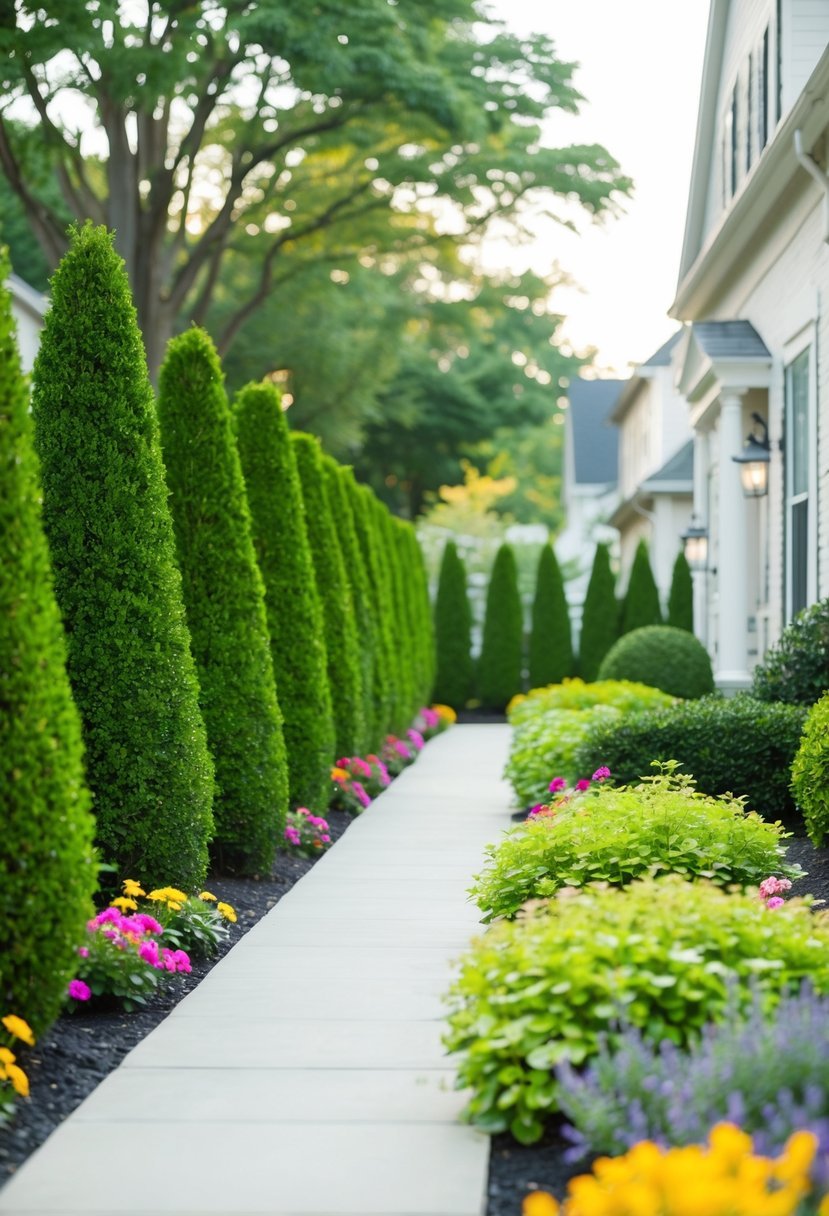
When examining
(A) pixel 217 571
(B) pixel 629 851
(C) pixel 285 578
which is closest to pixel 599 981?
(B) pixel 629 851

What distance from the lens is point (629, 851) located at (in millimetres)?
5930

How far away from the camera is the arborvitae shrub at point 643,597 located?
24.5 meters

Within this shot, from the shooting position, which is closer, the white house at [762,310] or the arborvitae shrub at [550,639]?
the white house at [762,310]

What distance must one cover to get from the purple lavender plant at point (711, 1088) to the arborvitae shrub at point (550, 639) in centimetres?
2230

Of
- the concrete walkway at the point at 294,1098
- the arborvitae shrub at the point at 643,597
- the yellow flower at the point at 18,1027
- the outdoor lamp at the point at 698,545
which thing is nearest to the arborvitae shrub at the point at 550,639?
the arborvitae shrub at the point at 643,597

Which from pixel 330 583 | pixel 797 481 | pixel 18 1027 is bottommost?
pixel 18 1027

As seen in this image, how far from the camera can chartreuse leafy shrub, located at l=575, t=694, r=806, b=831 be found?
8797 millimetres

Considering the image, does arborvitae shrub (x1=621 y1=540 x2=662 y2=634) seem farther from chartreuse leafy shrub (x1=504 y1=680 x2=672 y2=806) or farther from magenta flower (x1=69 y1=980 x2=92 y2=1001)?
magenta flower (x1=69 y1=980 x2=92 y2=1001)

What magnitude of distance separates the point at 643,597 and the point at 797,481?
11.8 m

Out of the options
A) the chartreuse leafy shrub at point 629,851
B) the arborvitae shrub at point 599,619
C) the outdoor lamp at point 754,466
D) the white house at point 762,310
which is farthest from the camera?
the arborvitae shrub at point 599,619

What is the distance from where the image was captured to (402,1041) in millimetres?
4613

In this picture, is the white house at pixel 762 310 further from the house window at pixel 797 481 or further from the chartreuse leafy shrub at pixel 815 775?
the chartreuse leafy shrub at pixel 815 775

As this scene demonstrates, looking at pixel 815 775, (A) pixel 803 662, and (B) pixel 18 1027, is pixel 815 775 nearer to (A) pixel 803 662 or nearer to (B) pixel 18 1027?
(A) pixel 803 662

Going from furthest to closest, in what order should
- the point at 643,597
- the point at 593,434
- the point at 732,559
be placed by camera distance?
the point at 593,434
the point at 643,597
the point at 732,559
